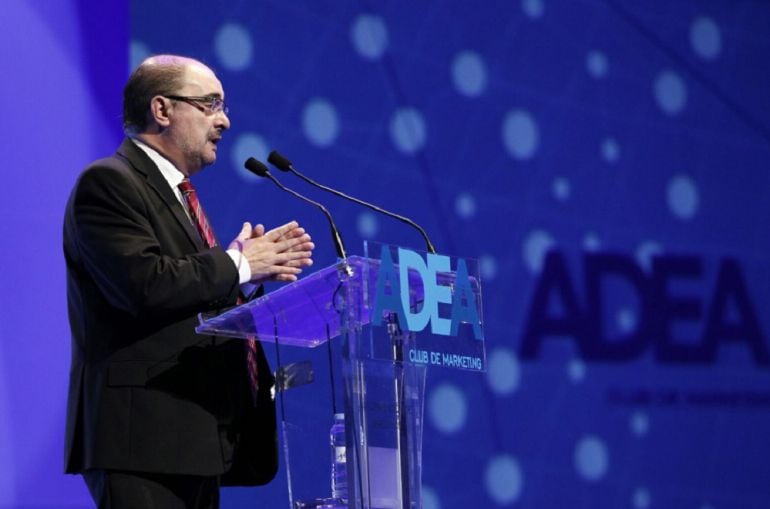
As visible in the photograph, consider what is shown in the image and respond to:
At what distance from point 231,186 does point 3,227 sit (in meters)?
0.76

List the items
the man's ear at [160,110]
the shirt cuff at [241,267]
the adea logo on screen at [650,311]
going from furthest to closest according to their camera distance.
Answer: the adea logo on screen at [650,311] < the man's ear at [160,110] < the shirt cuff at [241,267]

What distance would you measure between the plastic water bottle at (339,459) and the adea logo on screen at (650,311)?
6.81ft

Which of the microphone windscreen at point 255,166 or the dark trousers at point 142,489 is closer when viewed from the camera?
the dark trousers at point 142,489

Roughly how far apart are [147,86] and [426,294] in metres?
0.83

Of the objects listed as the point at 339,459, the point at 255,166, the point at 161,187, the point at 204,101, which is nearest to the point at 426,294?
the point at 339,459

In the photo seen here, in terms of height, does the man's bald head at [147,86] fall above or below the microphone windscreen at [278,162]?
above

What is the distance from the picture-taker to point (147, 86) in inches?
97.6

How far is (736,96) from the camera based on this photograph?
4762 mm

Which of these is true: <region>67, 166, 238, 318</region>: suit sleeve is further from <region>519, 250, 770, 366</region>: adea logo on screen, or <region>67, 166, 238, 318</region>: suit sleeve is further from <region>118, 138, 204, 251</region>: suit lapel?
<region>519, 250, 770, 366</region>: adea logo on screen

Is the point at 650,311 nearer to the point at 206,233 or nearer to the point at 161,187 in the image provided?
the point at 206,233

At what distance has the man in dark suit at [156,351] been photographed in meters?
2.08

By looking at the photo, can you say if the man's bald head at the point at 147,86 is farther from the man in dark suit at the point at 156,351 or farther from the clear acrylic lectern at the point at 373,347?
the clear acrylic lectern at the point at 373,347

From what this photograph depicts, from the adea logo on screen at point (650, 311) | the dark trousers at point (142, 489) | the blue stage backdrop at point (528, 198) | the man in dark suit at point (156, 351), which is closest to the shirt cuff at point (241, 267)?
the man in dark suit at point (156, 351)

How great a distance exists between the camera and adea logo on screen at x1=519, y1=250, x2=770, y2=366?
4.24 meters
